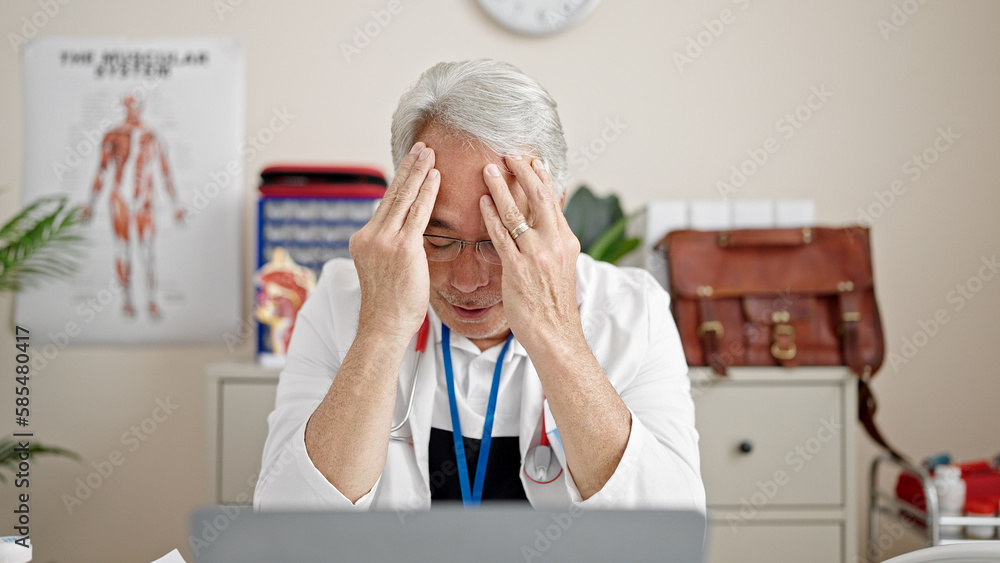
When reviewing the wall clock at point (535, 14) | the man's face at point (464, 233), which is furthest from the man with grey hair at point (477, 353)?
the wall clock at point (535, 14)

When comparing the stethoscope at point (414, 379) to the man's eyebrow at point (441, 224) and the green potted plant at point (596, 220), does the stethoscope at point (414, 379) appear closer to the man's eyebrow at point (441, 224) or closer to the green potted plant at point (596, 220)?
the man's eyebrow at point (441, 224)

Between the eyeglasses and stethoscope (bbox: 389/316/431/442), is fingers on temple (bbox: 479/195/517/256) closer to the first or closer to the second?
the eyeglasses

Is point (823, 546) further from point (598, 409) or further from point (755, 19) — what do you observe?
point (755, 19)

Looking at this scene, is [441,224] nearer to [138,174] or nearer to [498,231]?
[498,231]

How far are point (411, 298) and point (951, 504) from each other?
1589 mm

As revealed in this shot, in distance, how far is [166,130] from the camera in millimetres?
2316

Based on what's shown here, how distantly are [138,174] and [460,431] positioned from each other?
164cm

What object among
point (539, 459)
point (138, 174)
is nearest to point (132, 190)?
point (138, 174)

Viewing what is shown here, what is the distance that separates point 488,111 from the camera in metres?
1.16

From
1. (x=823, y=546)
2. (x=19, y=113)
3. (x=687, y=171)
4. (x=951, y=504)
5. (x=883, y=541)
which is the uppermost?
(x=19, y=113)

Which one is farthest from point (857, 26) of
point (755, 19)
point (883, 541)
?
point (883, 541)

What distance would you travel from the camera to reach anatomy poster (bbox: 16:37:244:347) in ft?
7.56

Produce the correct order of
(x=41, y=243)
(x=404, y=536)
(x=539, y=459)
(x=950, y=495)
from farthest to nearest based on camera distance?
(x=41, y=243), (x=950, y=495), (x=539, y=459), (x=404, y=536)

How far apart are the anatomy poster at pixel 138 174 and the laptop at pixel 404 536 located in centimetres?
190
